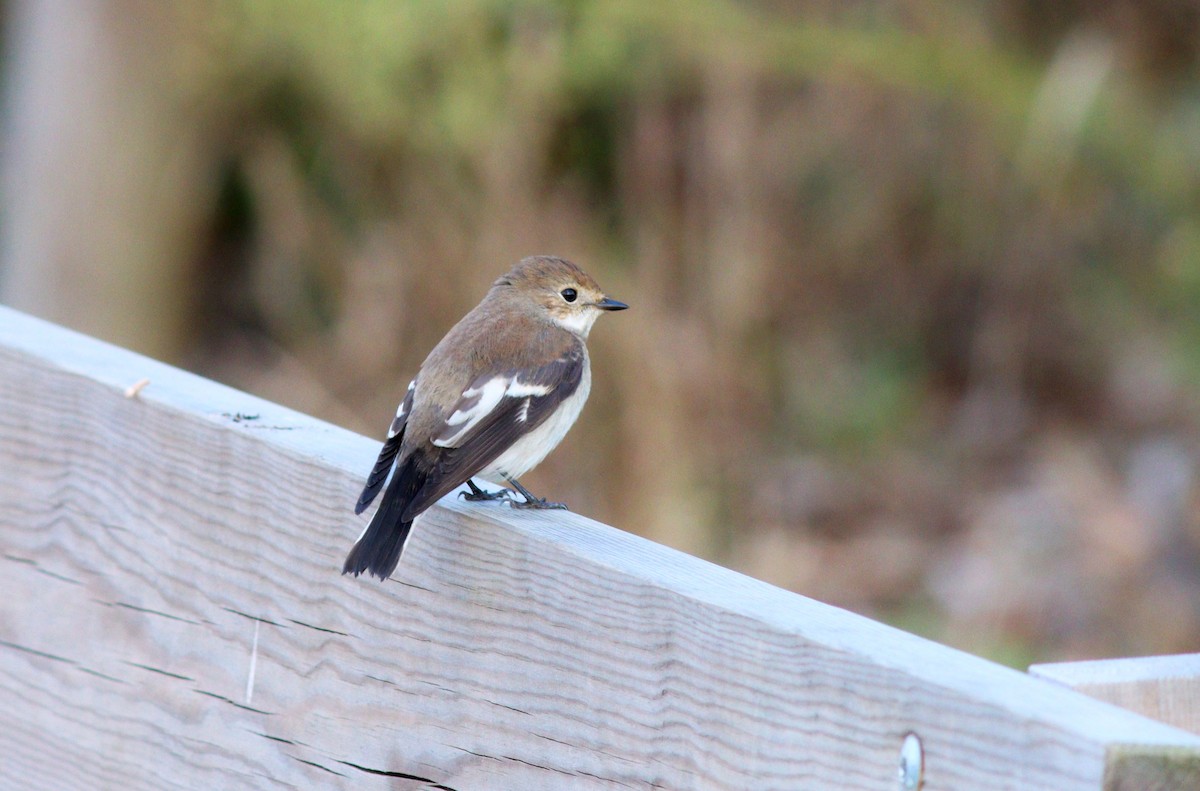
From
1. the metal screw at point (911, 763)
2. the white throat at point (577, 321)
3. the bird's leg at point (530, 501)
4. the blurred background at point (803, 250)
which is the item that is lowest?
the metal screw at point (911, 763)

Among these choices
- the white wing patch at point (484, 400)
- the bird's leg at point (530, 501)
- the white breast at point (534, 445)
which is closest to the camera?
the bird's leg at point (530, 501)

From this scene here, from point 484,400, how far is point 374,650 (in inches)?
54.4

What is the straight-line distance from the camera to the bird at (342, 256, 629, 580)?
2769mm

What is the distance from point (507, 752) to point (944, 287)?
6146 millimetres

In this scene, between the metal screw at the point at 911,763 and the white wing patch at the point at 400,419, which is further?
the white wing patch at the point at 400,419

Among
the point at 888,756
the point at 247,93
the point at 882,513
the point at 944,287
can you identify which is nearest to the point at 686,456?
the point at 882,513

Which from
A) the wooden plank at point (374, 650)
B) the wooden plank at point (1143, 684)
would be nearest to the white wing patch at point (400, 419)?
the wooden plank at point (374, 650)

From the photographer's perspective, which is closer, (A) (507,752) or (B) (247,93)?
(A) (507,752)

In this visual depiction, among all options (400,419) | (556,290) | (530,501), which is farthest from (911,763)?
(556,290)

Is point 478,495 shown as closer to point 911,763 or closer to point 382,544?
point 382,544

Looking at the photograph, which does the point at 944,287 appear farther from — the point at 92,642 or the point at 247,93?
the point at 92,642

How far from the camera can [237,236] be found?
9492 millimetres

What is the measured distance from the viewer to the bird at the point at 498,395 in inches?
109

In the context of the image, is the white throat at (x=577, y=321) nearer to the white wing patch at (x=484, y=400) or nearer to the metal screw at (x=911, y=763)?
the white wing patch at (x=484, y=400)
